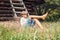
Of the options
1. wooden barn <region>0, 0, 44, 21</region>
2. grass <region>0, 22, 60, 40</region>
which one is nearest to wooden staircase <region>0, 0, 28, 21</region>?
wooden barn <region>0, 0, 44, 21</region>

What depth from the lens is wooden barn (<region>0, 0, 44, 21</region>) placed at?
1348 centimetres

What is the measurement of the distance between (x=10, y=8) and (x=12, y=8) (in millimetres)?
371

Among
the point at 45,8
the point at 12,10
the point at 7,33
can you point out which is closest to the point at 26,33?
the point at 7,33

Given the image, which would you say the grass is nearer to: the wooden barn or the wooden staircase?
the wooden barn

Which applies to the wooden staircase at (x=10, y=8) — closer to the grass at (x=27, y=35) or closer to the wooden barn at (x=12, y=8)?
the wooden barn at (x=12, y=8)

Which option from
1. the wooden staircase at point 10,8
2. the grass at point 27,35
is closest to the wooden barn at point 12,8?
the wooden staircase at point 10,8

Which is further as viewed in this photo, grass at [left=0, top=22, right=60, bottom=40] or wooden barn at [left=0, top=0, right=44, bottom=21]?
wooden barn at [left=0, top=0, right=44, bottom=21]

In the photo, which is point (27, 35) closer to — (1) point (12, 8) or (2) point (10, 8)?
(1) point (12, 8)

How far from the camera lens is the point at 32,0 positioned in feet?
49.1

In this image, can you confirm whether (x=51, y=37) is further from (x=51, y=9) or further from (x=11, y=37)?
(x=51, y=9)

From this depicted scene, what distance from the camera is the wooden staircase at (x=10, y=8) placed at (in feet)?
44.1

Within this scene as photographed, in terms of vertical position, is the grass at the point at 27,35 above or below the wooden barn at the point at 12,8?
above

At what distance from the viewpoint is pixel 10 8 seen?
45.8ft

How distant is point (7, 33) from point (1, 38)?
0.32 m
